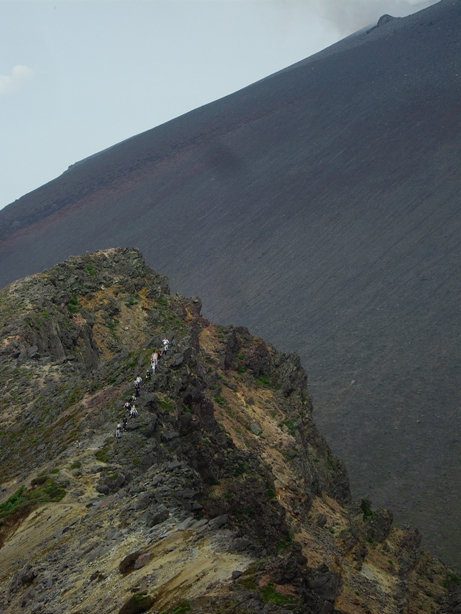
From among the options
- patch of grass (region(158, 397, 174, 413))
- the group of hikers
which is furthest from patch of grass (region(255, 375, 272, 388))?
patch of grass (region(158, 397, 174, 413))

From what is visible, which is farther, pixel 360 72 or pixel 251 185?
pixel 360 72

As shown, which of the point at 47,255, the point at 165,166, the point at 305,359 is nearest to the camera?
the point at 305,359

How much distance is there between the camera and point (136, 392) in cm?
1552

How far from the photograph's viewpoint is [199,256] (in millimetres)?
80438

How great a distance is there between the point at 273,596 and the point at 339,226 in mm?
71088

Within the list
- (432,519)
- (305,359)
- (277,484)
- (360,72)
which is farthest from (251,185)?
(277,484)

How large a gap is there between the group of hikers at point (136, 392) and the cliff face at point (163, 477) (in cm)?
9

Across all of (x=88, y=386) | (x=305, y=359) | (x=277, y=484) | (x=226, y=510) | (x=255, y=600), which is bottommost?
(x=305, y=359)

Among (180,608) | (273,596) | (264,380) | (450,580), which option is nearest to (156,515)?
(180,608)

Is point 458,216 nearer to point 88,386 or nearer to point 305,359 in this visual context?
point 305,359

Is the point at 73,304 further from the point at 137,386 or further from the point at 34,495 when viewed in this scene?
the point at 34,495

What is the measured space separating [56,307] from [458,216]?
5416 cm

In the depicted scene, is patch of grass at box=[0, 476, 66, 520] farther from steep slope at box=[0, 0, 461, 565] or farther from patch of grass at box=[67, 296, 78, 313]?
steep slope at box=[0, 0, 461, 565]

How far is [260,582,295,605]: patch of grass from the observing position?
27.4ft
